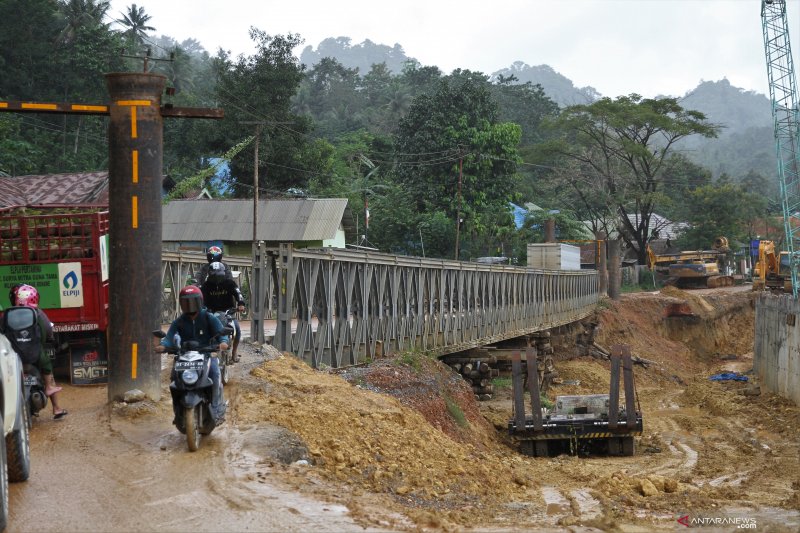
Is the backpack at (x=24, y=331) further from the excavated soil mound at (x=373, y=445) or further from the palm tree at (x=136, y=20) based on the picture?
the palm tree at (x=136, y=20)

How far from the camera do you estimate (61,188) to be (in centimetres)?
2948

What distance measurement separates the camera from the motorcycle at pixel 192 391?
898 centimetres

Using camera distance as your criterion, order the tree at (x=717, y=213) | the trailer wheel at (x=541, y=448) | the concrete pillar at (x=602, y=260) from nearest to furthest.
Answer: the trailer wheel at (x=541, y=448), the concrete pillar at (x=602, y=260), the tree at (x=717, y=213)

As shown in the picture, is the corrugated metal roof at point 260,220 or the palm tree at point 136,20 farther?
the palm tree at point 136,20

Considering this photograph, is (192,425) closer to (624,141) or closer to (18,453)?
(18,453)

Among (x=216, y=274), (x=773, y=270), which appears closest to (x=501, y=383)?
(x=216, y=274)

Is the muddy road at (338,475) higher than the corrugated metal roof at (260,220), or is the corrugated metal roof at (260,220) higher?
the corrugated metal roof at (260,220)

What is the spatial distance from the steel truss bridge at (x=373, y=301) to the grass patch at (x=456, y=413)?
6.06ft

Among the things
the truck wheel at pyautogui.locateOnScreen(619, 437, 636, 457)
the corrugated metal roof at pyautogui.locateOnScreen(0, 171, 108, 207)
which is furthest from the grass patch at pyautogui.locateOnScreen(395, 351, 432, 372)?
the corrugated metal roof at pyautogui.locateOnScreen(0, 171, 108, 207)

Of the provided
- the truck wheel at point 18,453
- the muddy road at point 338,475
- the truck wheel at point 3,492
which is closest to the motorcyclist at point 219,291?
the muddy road at point 338,475

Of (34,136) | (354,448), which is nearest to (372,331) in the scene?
(354,448)

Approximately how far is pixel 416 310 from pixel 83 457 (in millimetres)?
14446

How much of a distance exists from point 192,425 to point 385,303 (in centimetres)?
1207

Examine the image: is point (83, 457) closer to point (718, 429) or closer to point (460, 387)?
point (460, 387)
